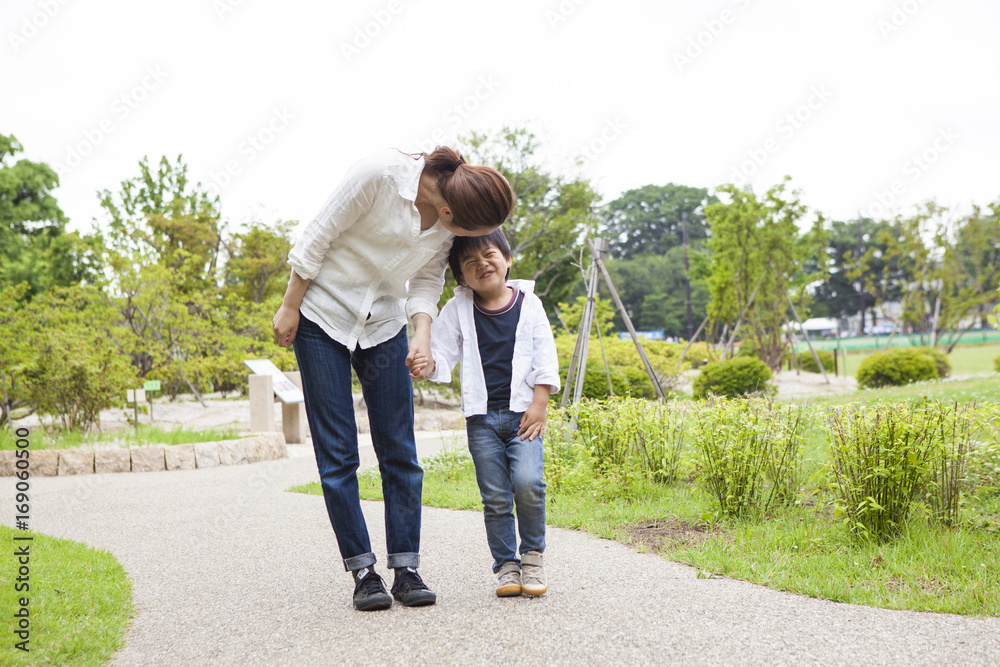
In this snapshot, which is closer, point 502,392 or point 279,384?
point 502,392

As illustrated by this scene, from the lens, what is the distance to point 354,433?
2330 millimetres

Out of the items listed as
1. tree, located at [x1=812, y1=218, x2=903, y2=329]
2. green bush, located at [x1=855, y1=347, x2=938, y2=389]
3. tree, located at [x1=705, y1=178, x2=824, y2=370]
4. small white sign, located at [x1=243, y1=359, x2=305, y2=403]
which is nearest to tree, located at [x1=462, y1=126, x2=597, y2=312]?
tree, located at [x1=705, y1=178, x2=824, y2=370]

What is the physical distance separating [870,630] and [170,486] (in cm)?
495

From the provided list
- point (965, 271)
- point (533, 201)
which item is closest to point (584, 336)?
point (533, 201)

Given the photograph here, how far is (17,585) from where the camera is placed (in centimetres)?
245

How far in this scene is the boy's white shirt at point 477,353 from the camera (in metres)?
2.38

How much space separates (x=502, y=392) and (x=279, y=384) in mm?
6234

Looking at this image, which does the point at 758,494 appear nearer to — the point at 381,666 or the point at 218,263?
the point at 381,666

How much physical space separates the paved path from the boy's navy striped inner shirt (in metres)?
0.66

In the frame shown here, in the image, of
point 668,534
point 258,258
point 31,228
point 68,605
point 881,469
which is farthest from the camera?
point 31,228

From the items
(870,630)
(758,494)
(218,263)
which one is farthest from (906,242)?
(870,630)

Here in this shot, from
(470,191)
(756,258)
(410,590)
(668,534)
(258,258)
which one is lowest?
(668,534)

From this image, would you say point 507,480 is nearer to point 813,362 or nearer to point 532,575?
point 532,575

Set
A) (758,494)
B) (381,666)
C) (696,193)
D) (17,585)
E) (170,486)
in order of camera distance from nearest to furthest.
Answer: (381,666) → (17,585) → (758,494) → (170,486) → (696,193)
